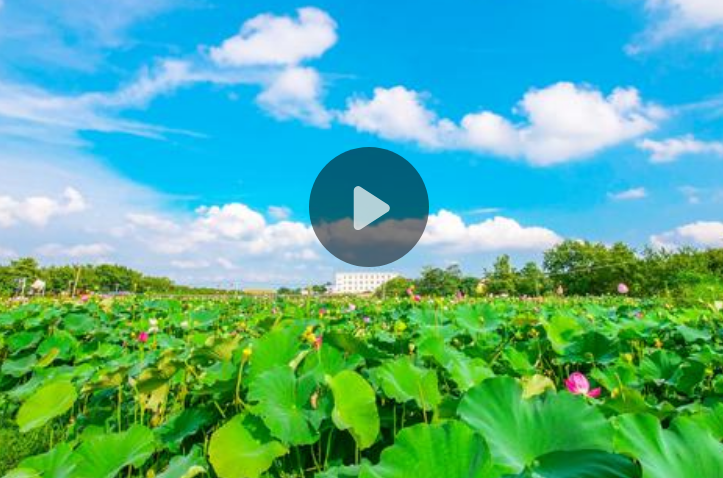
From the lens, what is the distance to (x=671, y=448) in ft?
2.40

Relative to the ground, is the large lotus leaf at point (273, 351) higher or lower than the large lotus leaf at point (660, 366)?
higher

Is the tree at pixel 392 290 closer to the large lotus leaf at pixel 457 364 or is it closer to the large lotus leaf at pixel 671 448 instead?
the large lotus leaf at pixel 457 364

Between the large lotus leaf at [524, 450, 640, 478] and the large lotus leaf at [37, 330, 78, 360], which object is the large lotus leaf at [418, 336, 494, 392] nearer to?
the large lotus leaf at [524, 450, 640, 478]

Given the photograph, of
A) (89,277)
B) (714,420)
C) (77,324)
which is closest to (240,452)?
(714,420)

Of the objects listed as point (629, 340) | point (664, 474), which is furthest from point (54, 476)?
point (629, 340)

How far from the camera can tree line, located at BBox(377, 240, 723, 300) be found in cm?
2728

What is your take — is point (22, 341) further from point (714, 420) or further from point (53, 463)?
point (714, 420)

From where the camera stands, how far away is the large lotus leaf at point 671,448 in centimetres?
70

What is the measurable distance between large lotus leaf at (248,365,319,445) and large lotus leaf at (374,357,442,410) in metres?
0.19

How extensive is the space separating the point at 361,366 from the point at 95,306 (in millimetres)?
5084

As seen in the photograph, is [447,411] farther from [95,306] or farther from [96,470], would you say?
[95,306]

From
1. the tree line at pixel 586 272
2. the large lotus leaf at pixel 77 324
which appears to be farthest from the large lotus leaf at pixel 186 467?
the tree line at pixel 586 272

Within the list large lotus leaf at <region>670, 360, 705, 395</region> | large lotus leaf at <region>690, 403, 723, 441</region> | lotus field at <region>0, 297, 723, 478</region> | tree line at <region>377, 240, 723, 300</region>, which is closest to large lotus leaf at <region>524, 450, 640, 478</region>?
lotus field at <region>0, 297, 723, 478</region>

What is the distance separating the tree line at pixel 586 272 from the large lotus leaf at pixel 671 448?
21.0 m
